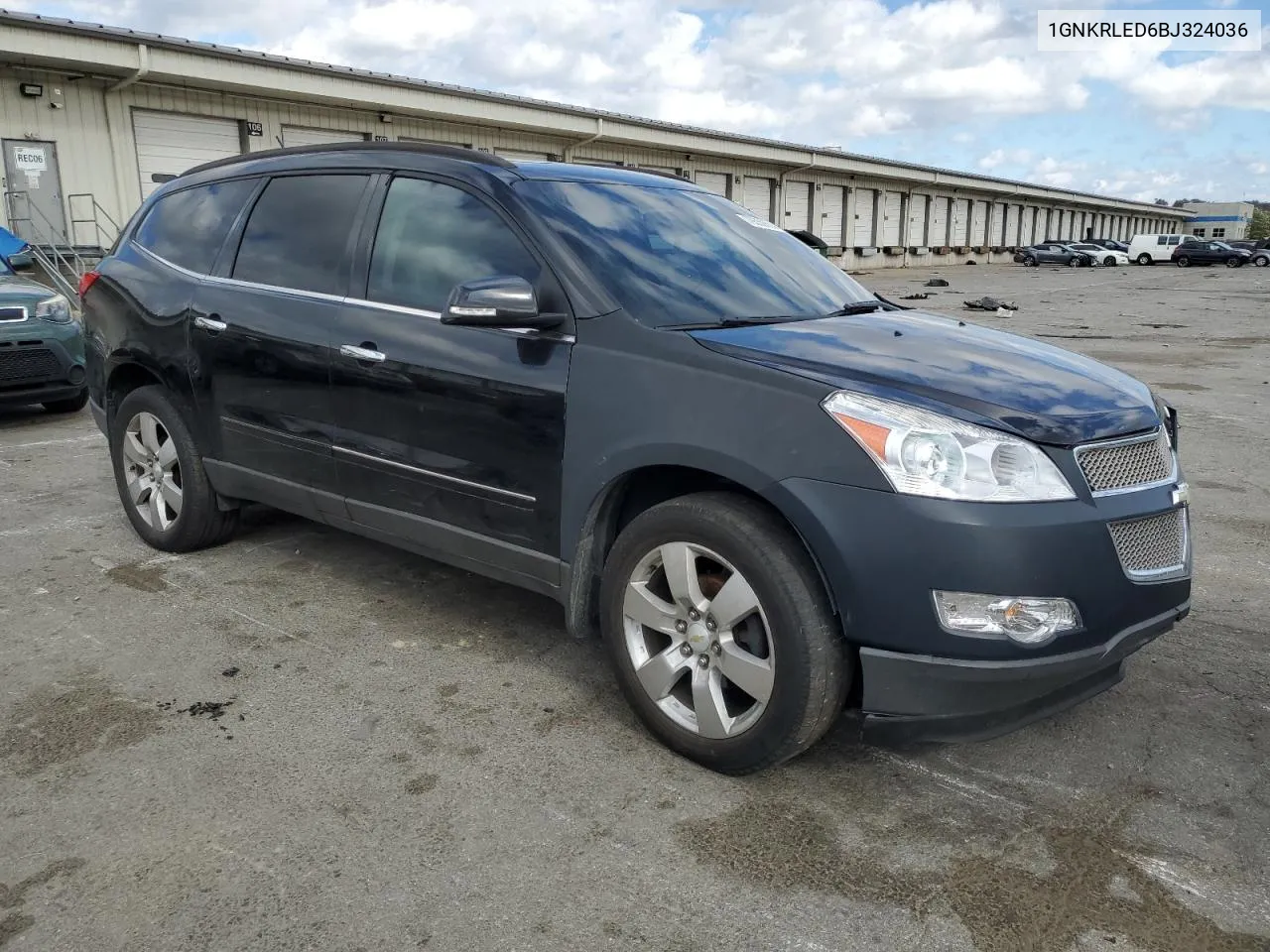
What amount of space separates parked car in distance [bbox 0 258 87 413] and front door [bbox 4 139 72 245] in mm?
9965

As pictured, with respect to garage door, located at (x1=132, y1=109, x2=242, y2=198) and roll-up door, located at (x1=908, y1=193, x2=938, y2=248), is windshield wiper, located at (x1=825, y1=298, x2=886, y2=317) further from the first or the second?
roll-up door, located at (x1=908, y1=193, x2=938, y2=248)

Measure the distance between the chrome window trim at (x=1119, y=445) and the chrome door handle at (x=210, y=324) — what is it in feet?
11.0

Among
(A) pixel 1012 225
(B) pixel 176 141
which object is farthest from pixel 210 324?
(A) pixel 1012 225

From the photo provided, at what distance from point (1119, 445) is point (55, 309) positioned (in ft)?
27.2

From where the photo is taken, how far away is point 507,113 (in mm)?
24406

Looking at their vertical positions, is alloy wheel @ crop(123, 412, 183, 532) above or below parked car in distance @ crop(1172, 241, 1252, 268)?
below

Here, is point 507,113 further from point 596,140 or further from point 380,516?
point 380,516

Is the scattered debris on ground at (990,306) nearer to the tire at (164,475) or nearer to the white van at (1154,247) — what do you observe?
the tire at (164,475)

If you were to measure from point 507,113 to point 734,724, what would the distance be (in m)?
23.8

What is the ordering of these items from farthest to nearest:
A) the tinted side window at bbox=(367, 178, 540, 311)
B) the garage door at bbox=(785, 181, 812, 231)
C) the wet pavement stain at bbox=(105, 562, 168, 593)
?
the garage door at bbox=(785, 181, 812, 231) → the wet pavement stain at bbox=(105, 562, 168, 593) → the tinted side window at bbox=(367, 178, 540, 311)

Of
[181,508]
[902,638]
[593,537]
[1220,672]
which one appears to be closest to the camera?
[902,638]

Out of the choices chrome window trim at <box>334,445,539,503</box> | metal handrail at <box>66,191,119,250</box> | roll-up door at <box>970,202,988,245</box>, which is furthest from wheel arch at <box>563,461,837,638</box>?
roll-up door at <box>970,202,988,245</box>

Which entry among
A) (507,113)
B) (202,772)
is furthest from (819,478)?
(507,113)

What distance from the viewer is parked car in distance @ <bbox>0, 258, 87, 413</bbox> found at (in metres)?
7.85
